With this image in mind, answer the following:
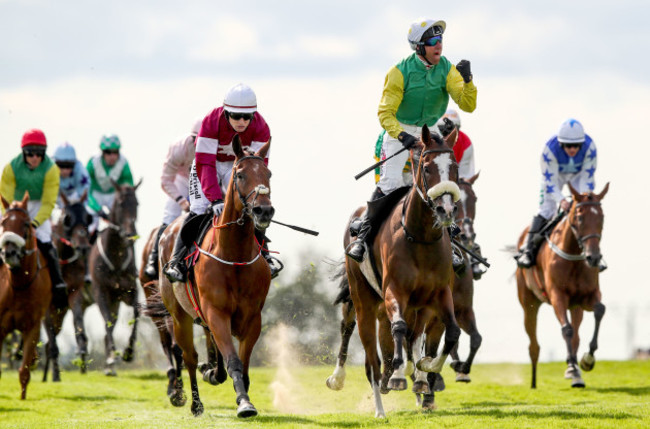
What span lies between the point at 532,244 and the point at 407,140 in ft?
24.0

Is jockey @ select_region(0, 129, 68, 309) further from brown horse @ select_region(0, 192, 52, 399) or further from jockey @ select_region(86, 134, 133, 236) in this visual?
jockey @ select_region(86, 134, 133, 236)

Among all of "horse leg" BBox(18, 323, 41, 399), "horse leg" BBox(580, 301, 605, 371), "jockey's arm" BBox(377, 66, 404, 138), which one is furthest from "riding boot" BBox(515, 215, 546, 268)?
"horse leg" BBox(18, 323, 41, 399)

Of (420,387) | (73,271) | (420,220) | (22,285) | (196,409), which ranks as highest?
(73,271)

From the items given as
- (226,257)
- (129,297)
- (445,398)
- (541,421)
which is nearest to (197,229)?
(226,257)

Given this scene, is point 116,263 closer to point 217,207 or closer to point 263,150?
point 217,207

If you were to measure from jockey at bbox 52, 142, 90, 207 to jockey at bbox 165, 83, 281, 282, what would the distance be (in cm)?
1037

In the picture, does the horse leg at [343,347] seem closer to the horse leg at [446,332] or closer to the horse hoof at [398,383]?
the horse leg at [446,332]

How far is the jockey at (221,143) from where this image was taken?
12180mm

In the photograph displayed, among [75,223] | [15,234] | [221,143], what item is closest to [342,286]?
[221,143]

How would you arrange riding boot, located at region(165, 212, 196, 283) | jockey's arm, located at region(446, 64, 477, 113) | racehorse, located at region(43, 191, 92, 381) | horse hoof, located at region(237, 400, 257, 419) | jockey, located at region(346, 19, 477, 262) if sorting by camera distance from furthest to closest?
racehorse, located at region(43, 191, 92, 381), jockey's arm, located at region(446, 64, 477, 113), jockey, located at region(346, 19, 477, 262), riding boot, located at region(165, 212, 196, 283), horse hoof, located at region(237, 400, 257, 419)

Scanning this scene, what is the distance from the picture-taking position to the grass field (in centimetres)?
1148

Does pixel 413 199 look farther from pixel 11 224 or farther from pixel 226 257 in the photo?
pixel 11 224

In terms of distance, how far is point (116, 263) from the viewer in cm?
2144

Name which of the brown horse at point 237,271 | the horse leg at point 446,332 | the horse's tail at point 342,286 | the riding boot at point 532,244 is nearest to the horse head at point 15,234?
the horse's tail at point 342,286
